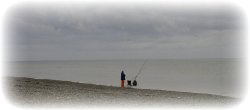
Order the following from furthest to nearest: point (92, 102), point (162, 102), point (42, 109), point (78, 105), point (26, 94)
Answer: point (162, 102) < point (26, 94) < point (92, 102) < point (78, 105) < point (42, 109)

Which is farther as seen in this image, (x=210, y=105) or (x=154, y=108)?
(x=210, y=105)

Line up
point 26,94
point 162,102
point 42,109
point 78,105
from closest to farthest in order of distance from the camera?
point 42,109
point 78,105
point 26,94
point 162,102

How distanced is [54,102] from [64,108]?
3.47ft

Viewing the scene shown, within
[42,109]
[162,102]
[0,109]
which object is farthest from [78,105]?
[162,102]

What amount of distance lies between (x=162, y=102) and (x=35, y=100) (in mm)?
5737

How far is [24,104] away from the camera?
466 inches

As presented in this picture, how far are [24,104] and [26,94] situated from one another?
226 centimetres

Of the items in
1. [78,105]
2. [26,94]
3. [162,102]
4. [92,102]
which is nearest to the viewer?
[78,105]

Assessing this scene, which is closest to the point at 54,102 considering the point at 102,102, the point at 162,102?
the point at 102,102

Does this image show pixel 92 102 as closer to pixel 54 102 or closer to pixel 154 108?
pixel 54 102

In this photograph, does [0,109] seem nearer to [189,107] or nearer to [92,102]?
[92,102]

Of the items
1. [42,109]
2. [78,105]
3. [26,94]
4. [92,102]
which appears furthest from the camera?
[26,94]

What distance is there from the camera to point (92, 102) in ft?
42.7

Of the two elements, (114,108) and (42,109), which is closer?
(42,109)
